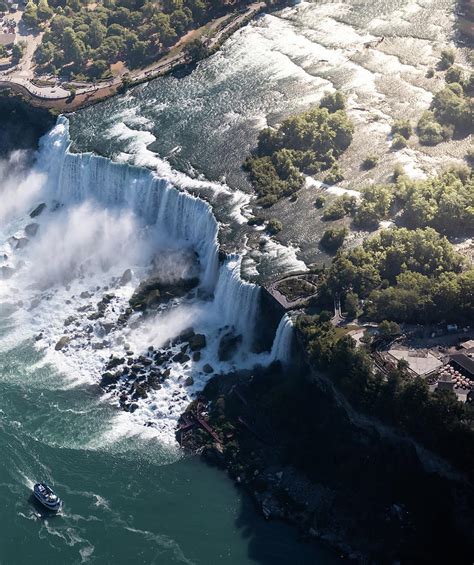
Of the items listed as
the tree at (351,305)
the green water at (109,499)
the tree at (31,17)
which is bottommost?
the green water at (109,499)

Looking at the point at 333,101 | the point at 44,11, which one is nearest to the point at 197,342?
the point at 333,101

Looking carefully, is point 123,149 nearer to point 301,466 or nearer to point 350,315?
point 350,315

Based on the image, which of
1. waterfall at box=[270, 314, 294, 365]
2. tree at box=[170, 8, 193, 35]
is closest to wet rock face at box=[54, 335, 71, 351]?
waterfall at box=[270, 314, 294, 365]

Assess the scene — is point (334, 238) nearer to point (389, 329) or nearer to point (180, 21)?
point (389, 329)

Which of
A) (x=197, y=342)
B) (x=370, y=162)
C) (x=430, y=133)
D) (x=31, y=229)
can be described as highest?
(x=430, y=133)

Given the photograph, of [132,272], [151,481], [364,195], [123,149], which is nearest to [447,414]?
[151,481]

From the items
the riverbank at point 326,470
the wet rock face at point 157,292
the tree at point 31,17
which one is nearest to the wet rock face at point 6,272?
the wet rock face at point 157,292

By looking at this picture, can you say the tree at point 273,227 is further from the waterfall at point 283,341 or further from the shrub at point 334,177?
the waterfall at point 283,341
